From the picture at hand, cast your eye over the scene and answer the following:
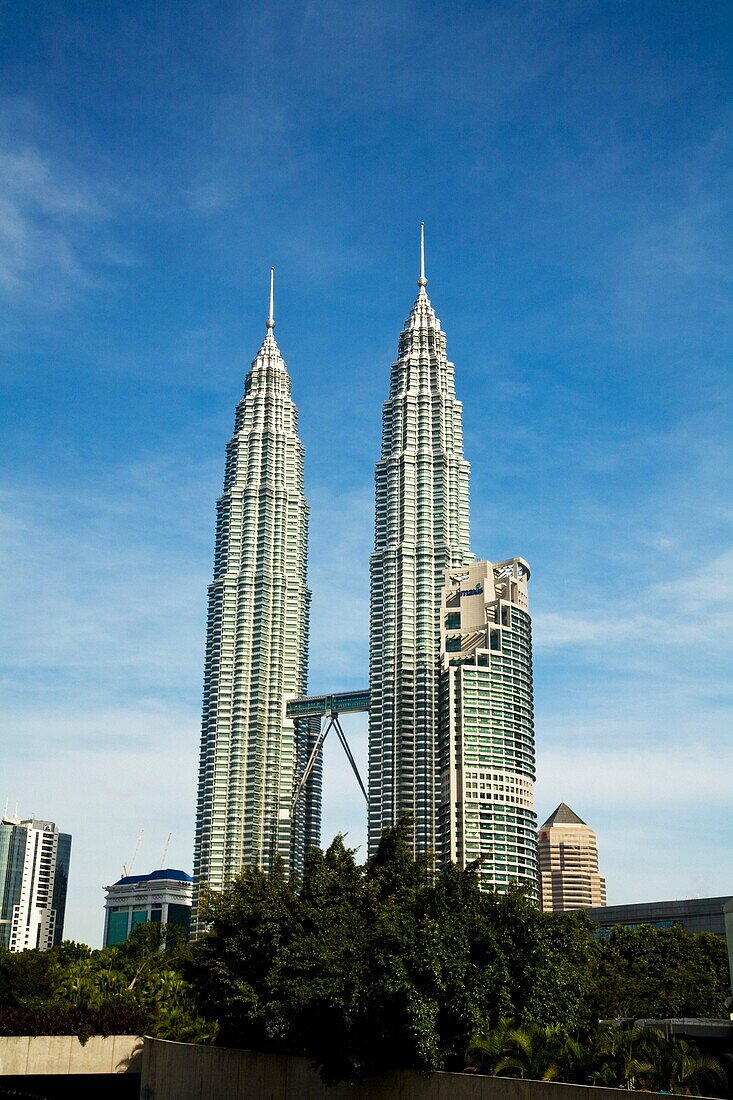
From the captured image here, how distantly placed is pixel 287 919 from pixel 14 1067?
13.7m

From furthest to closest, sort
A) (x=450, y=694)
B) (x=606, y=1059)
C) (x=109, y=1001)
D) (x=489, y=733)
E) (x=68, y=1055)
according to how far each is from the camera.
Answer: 1. (x=450, y=694)
2. (x=489, y=733)
3. (x=109, y=1001)
4. (x=68, y=1055)
5. (x=606, y=1059)

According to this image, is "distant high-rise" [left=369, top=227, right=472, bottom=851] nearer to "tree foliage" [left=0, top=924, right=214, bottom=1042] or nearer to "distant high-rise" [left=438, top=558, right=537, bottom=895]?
"distant high-rise" [left=438, top=558, right=537, bottom=895]

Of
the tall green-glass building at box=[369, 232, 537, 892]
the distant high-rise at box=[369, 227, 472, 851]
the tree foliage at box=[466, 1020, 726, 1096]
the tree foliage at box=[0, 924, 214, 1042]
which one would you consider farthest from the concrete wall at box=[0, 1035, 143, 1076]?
Answer: the distant high-rise at box=[369, 227, 472, 851]

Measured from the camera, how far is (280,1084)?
126 feet

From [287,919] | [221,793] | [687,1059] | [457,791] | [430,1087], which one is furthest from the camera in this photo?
[221,793]

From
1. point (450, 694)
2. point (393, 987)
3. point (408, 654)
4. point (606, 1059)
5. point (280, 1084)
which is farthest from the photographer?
point (408, 654)

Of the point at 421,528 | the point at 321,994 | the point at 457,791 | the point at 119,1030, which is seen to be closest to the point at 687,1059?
the point at 321,994

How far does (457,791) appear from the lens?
161750mm

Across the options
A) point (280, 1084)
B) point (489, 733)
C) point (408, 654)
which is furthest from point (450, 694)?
point (280, 1084)

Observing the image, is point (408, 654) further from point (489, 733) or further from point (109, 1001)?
point (109, 1001)

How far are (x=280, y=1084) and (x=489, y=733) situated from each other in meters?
128

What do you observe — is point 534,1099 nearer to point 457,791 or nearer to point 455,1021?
point 455,1021

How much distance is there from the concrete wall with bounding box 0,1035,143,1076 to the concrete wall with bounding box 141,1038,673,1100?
1.32m

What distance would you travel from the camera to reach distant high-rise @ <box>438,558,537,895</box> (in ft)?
526
